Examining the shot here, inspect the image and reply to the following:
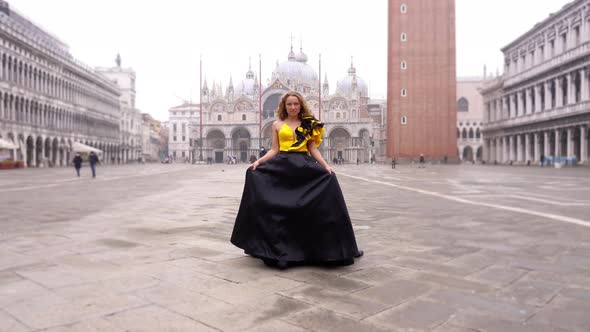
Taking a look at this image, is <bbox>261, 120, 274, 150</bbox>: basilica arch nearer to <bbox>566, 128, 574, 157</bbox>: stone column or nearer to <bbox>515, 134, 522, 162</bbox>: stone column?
<bbox>515, 134, 522, 162</bbox>: stone column

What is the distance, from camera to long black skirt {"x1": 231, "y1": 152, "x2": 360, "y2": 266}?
4062 millimetres

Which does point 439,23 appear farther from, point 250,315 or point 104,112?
point 250,315

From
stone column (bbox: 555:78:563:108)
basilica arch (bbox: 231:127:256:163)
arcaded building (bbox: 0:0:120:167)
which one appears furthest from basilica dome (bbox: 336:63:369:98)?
stone column (bbox: 555:78:563:108)

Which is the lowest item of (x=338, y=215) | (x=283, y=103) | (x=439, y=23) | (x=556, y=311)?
(x=556, y=311)

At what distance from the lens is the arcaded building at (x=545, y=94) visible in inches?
1607

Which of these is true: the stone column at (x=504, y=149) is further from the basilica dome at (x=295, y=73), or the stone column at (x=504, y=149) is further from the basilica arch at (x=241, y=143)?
the basilica arch at (x=241, y=143)

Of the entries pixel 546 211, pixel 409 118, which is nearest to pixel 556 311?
pixel 546 211

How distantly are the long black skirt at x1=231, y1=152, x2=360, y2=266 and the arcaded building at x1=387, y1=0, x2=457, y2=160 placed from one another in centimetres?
5011

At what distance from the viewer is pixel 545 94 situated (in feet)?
155

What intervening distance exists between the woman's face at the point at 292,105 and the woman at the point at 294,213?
0.17m

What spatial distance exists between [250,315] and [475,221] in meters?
5.04

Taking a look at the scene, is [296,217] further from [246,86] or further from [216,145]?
[246,86]

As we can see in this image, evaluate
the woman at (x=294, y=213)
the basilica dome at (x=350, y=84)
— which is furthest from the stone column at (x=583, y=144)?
the basilica dome at (x=350, y=84)

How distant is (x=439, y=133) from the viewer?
173 ft
